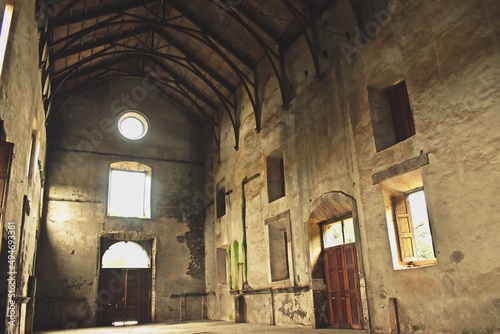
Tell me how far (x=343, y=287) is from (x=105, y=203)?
10179mm

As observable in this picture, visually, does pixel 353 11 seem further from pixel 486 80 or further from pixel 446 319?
pixel 446 319

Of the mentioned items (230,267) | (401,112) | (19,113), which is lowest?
(230,267)

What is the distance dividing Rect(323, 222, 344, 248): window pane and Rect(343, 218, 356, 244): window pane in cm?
16

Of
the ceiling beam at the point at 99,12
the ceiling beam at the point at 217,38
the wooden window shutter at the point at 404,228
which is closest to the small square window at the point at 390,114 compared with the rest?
the wooden window shutter at the point at 404,228

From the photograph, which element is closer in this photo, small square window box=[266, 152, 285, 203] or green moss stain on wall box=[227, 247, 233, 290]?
small square window box=[266, 152, 285, 203]

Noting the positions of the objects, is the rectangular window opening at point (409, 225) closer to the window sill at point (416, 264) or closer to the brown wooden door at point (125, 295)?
the window sill at point (416, 264)

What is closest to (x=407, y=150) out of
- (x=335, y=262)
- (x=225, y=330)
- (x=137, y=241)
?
(x=335, y=262)

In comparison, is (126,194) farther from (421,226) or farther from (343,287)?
(421,226)

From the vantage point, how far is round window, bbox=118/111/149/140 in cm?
1750

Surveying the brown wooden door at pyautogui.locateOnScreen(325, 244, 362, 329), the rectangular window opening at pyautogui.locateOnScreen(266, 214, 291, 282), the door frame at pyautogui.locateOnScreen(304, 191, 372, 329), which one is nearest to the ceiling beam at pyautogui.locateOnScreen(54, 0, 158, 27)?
the rectangular window opening at pyautogui.locateOnScreen(266, 214, 291, 282)

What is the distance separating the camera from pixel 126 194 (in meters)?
17.1

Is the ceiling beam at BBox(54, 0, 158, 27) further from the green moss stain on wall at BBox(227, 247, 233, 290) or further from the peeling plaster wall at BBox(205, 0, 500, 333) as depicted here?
the green moss stain on wall at BBox(227, 247, 233, 290)

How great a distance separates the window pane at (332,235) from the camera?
10.5 metres

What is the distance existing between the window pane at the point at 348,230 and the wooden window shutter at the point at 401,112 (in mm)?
2410
